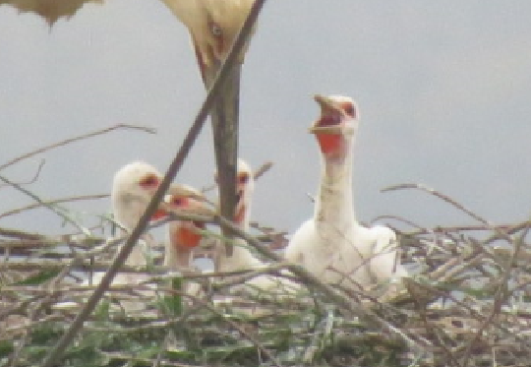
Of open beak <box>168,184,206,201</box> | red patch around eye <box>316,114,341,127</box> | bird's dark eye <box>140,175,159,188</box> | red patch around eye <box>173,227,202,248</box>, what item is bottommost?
red patch around eye <box>173,227,202,248</box>

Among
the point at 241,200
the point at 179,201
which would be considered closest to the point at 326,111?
the point at 241,200

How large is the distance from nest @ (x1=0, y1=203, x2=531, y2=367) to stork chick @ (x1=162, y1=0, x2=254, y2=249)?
13.5 inches

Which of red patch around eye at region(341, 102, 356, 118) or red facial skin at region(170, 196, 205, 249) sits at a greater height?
red patch around eye at region(341, 102, 356, 118)

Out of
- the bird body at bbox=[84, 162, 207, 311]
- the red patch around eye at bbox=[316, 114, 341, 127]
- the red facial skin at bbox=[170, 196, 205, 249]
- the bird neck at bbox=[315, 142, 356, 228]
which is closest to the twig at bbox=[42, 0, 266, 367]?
the red facial skin at bbox=[170, 196, 205, 249]

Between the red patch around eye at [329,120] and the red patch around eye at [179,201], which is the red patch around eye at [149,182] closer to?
the red patch around eye at [179,201]

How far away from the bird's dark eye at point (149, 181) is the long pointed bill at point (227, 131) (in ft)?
2.06

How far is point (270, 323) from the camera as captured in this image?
11.4 ft

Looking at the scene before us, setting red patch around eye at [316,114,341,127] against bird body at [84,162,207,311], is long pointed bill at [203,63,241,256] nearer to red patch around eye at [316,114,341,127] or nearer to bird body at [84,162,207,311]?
bird body at [84,162,207,311]

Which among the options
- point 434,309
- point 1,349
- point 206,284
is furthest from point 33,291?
point 434,309

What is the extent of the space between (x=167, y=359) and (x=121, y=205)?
1.22 meters

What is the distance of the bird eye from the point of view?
3.84m

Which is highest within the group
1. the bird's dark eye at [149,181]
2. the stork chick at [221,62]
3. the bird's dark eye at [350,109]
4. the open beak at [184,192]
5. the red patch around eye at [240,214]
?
the stork chick at [221,62]

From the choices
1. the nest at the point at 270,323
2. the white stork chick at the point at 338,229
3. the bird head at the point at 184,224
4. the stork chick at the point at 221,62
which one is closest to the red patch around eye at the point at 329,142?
the white stork chick at the point at 338,229

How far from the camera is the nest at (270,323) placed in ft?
10.6
